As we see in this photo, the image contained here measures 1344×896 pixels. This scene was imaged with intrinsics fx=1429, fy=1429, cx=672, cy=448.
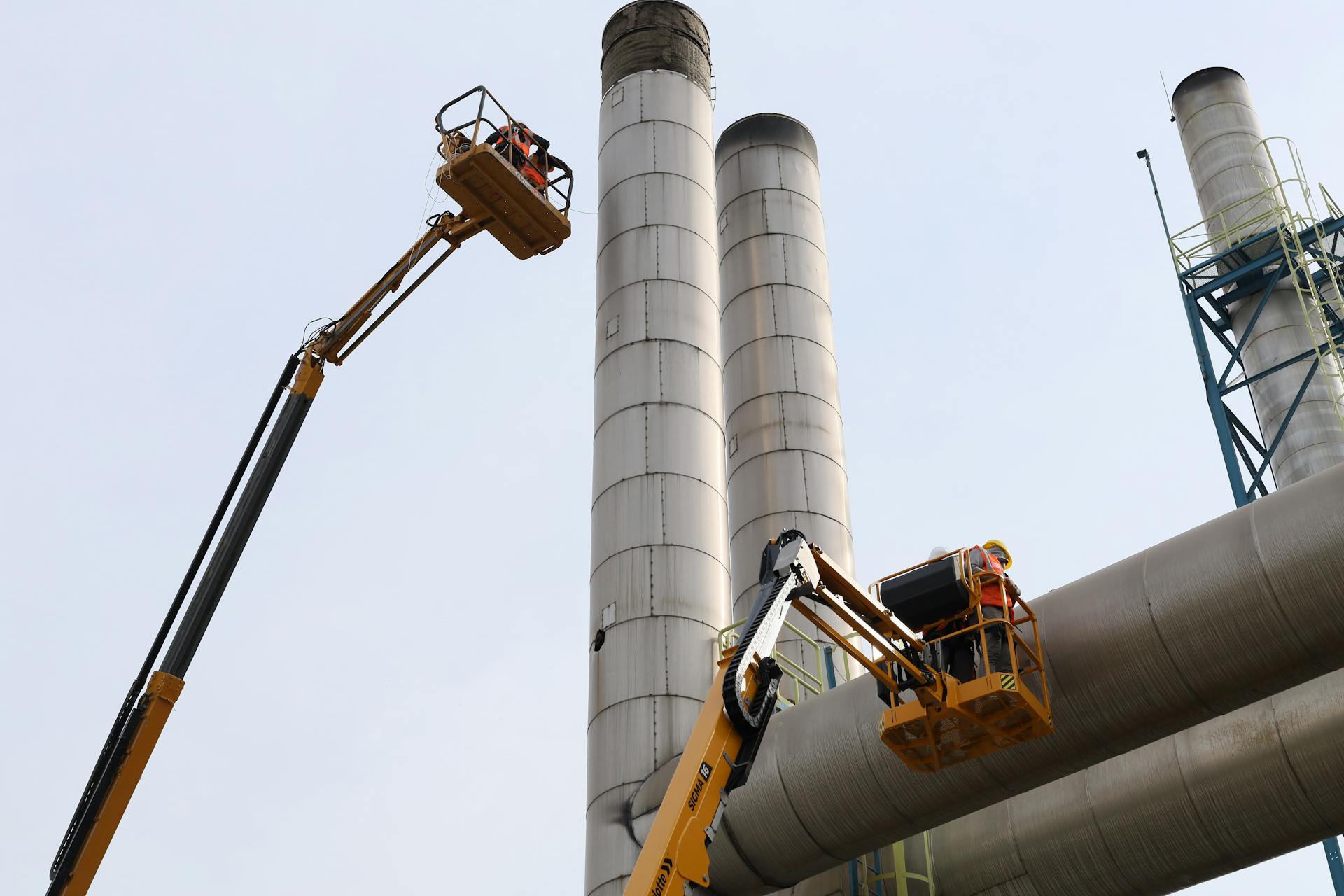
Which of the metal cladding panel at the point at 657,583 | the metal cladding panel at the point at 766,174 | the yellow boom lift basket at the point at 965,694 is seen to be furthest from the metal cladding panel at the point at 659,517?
the metal cladding panel at the point at 766,174

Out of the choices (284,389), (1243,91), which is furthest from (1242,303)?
(284,389)

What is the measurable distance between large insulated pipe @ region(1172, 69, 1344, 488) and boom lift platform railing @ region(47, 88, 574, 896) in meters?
14.4

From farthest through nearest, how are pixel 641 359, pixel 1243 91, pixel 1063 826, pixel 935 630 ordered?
pixel 1243 91 → pixel 641 359 → pixel 1063 826 → pixel 935 630

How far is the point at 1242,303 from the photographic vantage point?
2967 cm

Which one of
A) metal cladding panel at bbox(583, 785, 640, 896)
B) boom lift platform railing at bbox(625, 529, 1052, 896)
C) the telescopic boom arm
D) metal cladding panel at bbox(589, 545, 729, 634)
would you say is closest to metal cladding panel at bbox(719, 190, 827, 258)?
metal cladding panel at bbox(589, 545, 729, 634)

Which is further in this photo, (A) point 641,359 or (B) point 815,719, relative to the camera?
(A) point 641,359

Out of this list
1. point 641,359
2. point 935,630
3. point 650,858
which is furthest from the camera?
point 641,359

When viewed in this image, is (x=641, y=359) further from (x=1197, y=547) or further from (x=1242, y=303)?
(x=1242, y=303)

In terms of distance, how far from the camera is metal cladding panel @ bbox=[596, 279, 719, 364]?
22938 mm

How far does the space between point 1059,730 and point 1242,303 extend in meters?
18.4

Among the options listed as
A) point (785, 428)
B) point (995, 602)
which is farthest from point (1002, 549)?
point (785, 428)

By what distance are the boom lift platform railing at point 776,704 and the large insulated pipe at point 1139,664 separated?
0.52 m

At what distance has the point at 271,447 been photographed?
Result: 2156cm

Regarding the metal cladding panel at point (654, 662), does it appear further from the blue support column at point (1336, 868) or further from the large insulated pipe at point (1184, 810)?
the blue support column at point (1336, 868)
